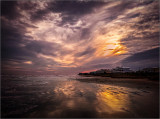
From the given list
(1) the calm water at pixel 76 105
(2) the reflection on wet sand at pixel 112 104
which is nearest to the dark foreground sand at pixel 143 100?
(1) the calm water at pixel 76 105

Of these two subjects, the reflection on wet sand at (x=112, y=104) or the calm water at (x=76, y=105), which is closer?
the calm water at (x=76, y=105)

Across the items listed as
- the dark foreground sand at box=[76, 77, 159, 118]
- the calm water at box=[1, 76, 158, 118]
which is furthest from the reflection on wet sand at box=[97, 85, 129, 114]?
the dark foreground sand at box=[76, 77, 159, 118]

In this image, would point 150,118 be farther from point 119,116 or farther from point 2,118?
point 2,118

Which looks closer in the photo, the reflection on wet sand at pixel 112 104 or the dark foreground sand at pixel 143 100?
the dark foreground sand at pixel 143 100

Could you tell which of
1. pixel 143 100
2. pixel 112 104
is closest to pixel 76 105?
pixel 112 104

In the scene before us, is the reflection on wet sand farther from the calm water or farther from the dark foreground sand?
the dark foreground sand

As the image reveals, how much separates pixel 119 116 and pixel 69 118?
3070mm

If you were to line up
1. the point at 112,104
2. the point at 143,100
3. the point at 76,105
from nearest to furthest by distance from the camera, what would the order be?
the point at 76,105, the point at 112,104, the point at 143,100

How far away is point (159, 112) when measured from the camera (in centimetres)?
504

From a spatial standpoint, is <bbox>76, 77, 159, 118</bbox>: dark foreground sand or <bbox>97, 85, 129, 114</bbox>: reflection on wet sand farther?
<bbox>97, 85, 129, 114</bbox>: reflection on wet sand

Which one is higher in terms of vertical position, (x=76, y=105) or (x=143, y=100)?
(x=76, y=105)

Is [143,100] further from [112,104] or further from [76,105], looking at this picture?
[76,105]

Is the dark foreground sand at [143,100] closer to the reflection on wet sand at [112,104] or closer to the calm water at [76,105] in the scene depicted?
the calm water at [76,105]

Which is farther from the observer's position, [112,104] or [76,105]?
[112,104]
